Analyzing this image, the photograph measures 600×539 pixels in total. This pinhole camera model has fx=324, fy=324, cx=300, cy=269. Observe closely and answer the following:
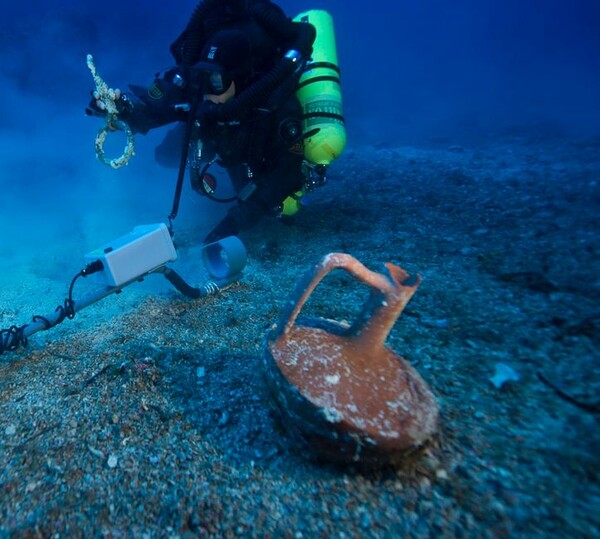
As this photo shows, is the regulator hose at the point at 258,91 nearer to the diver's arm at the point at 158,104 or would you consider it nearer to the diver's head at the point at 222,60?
the diver's head at the point at 222,60

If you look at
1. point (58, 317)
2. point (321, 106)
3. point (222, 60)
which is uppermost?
point (222, 60)

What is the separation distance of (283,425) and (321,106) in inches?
167

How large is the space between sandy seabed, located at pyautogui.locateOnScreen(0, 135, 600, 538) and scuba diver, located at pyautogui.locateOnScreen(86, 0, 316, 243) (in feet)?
5.25

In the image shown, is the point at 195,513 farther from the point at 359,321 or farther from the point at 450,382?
the point at 450,382

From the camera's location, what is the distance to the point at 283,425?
1.83 metres

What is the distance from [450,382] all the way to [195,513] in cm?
156

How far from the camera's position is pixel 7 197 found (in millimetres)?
9836

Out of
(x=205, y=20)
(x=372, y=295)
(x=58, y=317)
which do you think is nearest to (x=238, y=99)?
(x=205, y=20)

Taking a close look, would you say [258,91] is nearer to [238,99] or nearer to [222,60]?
[238,99]

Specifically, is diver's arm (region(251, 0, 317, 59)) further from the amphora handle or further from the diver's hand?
the amphora handle

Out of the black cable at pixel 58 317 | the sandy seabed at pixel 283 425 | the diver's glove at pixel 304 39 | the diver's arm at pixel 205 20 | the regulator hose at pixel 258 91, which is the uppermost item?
the diver's arm at pixel 205 20

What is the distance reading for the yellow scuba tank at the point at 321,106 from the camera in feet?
14.6

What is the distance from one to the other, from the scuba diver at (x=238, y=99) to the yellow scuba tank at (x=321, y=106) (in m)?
0.18

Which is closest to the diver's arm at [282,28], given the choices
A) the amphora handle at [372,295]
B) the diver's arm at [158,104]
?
the diver's arm at [158,104]
